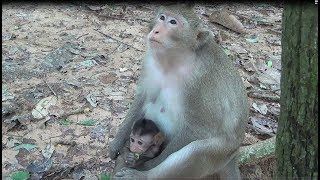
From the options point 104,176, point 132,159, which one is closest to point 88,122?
point 104,176

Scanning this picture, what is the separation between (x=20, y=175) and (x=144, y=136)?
1.16 metres

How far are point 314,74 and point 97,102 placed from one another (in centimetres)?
284

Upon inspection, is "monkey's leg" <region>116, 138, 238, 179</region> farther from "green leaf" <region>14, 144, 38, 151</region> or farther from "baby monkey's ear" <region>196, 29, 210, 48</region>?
"green leaf" <region>14, 144, 38, 151</region>

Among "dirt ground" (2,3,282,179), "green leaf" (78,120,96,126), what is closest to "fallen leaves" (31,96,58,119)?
"dirt ground" (2,3,282,179)

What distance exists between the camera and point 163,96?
13.5 feet

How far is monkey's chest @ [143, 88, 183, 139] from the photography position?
13.3ft

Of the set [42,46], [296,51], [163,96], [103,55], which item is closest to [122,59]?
[103,55]

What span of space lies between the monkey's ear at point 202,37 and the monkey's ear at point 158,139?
2.11 feet

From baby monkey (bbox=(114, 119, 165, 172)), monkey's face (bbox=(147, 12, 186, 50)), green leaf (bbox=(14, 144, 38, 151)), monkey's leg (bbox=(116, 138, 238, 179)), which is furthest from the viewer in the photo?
green leaf (bbox=(14, 144, 38, 151))

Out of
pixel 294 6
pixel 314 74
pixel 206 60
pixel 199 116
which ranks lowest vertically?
pixel 199 116

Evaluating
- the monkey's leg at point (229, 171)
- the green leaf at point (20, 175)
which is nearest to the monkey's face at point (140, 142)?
the monkey's leg at point (229, 171)

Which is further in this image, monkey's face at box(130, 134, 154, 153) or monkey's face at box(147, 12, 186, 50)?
monkey's face at box(130, 134, 154, 153)

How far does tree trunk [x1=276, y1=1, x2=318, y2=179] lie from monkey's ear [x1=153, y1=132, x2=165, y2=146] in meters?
0.87

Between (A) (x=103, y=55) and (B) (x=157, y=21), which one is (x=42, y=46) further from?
(B) (x=157, y=21)
